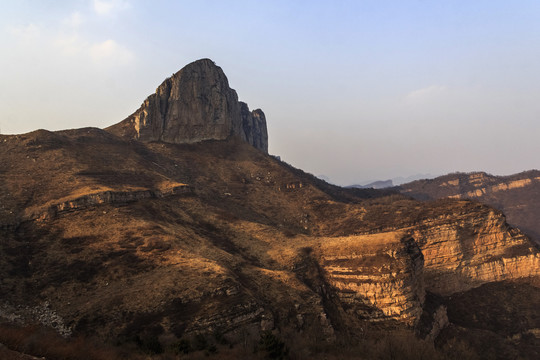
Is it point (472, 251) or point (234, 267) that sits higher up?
point (234, 267)

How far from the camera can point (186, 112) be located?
11912 cm

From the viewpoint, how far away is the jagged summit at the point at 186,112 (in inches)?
4547

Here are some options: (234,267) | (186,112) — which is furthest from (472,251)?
(186,112)

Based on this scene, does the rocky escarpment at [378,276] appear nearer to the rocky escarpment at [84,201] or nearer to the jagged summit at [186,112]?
the rocky escarpment at [84,201]

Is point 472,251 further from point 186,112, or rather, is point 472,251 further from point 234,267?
point 186,112

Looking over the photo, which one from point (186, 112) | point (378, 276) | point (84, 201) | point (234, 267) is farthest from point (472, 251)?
point (186, 112)

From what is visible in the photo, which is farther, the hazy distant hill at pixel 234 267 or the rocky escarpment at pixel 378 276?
the rocky escarpment at pixel 378 276

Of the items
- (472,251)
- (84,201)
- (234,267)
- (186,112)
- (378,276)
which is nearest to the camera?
(378,276)

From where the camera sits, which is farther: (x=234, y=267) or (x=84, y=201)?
(x=84, y=201)

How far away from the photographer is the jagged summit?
11550 cm

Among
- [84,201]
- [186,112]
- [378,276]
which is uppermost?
[186,112]

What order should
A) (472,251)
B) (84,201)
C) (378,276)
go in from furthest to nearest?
(472,251) → (84,201) → (378,276)

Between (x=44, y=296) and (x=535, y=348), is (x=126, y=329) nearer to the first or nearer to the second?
(x=44, y=296)

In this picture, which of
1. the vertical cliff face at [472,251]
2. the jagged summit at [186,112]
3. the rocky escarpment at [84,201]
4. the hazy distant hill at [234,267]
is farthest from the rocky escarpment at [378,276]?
the jagged summit at [186,112]
